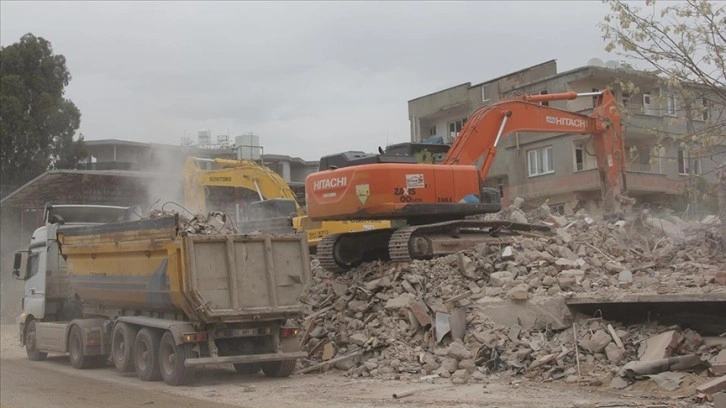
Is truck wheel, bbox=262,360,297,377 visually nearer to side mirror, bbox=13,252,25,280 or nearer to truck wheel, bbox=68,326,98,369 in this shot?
truck wheel, bbox=68,326,98,369

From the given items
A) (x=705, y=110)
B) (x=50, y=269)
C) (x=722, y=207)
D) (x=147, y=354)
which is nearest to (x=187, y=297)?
(x=147, y=354)

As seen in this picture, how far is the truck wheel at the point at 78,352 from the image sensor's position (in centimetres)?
1464

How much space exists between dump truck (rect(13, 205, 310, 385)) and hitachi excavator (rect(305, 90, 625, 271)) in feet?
6.83

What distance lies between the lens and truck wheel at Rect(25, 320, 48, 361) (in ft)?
54.9

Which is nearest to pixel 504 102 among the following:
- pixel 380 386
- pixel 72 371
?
pixel 380 386

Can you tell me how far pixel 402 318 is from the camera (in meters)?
12.8

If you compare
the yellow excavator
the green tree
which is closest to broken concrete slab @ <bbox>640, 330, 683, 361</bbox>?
the yellow excavator

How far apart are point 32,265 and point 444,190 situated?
9.12 meters

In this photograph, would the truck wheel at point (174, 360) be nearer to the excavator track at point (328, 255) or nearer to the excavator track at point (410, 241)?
the excavator track at point (410, 241)

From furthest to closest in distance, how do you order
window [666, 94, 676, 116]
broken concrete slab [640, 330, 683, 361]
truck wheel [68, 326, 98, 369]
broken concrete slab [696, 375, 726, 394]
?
truck wheel [68, 326, 98, 369]
window [666, 94, 676, 116]
broken concrete slab [640, 330, 683, 361]
broken concrete slab [696, 375, 726, 394]

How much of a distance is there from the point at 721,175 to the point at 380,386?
→ 17.5 ft

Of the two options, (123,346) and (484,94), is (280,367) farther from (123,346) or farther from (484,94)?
(484,94)

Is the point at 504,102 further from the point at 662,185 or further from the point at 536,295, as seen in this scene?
the point at 662,185

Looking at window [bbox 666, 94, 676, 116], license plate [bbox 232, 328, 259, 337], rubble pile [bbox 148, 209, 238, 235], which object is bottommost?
license plate [bbox 232, 328, 259, 337]
